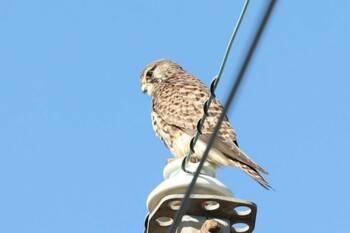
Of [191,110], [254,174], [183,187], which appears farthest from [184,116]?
[183,187]

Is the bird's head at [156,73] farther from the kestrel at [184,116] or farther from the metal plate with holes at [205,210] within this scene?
the metal plate with holes at [205,210]

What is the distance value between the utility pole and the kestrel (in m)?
2.72

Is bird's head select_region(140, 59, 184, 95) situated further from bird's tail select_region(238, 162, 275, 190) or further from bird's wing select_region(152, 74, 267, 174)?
bird's tail select_region(238, 162, 275, 190)

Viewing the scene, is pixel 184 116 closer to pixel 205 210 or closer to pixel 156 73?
pixel 156 73

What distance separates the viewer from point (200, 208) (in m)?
4.52

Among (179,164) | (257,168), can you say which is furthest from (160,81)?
(179,164)

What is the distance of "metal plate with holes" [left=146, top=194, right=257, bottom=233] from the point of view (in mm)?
4469

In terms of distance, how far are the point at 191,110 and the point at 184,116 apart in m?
0.27

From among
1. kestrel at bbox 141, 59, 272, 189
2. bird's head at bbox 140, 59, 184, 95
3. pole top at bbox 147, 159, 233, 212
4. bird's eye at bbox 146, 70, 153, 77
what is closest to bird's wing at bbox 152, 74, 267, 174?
kestrel at bbox 141, 59, 272, 189

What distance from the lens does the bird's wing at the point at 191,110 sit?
8.66 meters

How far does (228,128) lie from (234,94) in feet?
21.6

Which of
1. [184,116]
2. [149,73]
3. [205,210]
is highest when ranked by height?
[205,210]

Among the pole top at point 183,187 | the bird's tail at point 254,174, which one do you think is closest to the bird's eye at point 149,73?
the bird's tail at point 254,174

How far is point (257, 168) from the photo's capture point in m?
7.95
